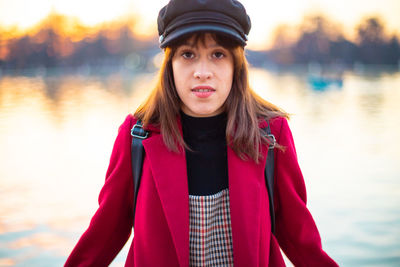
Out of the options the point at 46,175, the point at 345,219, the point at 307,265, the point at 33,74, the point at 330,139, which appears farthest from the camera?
the point at 33,74

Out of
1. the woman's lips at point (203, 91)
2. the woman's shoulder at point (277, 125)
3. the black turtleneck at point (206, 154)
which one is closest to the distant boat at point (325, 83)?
the woman's shoulder at point (277, 125)

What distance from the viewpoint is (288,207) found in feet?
4.88

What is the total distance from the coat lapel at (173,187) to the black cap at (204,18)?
419mm

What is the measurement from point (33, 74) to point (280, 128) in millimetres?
52290

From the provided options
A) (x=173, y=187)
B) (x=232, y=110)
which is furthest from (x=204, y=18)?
(x=173, y=187)

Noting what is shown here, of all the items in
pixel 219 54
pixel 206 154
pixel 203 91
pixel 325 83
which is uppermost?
pixel 325 83

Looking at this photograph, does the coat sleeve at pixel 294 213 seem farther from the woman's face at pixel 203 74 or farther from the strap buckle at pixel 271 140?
the woman's face at pixel 203 74

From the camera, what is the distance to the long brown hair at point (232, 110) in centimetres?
144

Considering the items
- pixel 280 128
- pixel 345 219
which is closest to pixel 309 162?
pixel 345 219

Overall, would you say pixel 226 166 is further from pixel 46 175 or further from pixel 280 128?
pixel 46 175

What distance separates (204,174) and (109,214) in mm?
415

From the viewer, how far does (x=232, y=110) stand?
1.51m

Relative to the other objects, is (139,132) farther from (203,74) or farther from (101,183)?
(101,183)

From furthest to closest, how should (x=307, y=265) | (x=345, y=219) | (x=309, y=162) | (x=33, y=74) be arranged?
(x=33, y=74) < (x=309, y=162) < (x=345, y=219) < (x=307, y=265)
